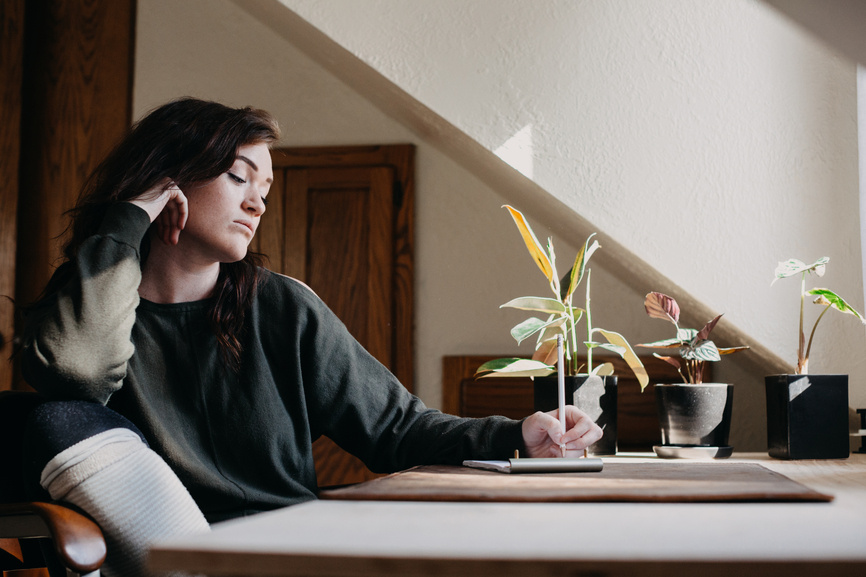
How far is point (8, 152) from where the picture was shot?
3166mm

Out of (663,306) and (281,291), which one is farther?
(663,306)

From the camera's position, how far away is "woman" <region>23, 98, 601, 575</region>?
1.15 metres

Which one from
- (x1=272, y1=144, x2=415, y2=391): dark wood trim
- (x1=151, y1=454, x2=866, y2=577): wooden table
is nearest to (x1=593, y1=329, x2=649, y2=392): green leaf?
(x1=151, y1=454, x2=866, y2=577): wooden table

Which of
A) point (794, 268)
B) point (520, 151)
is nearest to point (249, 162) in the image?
point (520, 151)

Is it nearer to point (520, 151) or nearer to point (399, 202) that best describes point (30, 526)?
point (520, 151)

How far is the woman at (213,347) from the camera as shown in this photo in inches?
45.1

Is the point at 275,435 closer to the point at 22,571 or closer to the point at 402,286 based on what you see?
the point at 22,571

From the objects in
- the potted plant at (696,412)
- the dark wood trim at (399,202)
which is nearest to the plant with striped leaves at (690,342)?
the potted plant at (696,412)

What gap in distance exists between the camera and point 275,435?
133 cm

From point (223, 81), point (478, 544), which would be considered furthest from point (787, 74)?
point (223, 81)

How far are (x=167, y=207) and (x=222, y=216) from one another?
0.10 metres

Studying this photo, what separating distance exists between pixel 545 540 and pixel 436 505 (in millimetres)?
207

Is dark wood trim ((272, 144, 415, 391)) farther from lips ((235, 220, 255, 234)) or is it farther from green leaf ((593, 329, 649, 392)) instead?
lips ((235, 220, 255, 234))

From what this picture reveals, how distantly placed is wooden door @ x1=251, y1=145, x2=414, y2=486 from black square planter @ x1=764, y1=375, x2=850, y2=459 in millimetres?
1652
